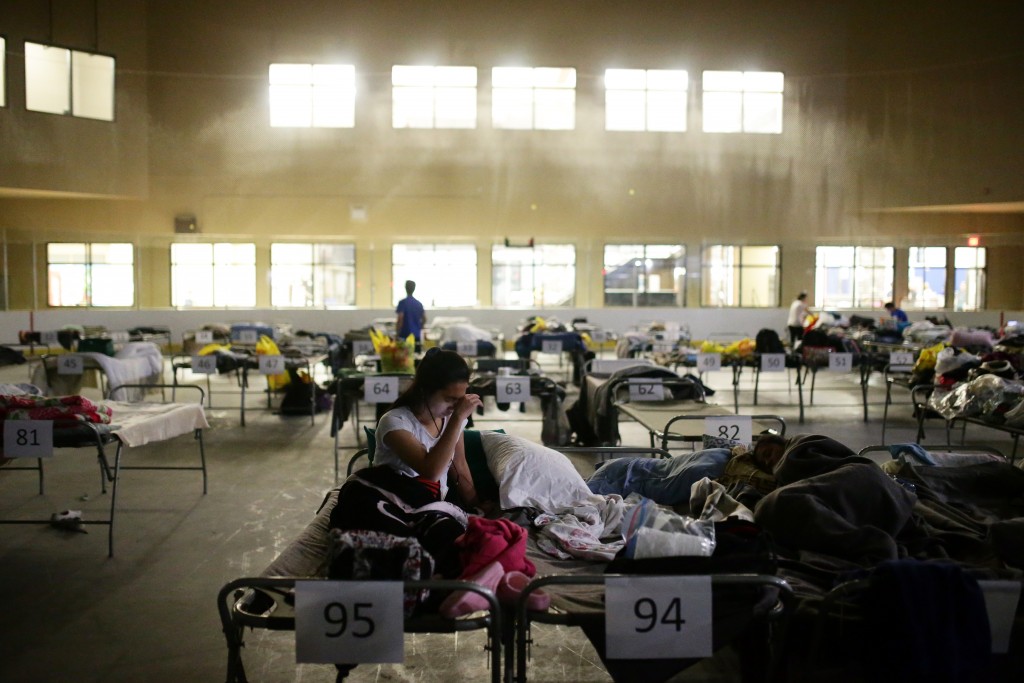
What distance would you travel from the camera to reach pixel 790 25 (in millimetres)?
20438

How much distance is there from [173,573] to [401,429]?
188 cm

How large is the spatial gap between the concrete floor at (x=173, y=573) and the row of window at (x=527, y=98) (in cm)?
1331

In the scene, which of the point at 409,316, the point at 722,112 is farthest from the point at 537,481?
the point at 722,112

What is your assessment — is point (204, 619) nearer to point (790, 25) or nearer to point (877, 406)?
point (877, 406)

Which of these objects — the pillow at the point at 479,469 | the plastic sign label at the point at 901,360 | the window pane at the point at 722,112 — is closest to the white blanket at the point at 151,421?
the pillow at the point at 479,469

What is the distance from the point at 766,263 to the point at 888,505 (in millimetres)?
18947

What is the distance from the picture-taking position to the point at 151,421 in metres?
5.22

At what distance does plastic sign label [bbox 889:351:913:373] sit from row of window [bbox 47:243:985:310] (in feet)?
38.0

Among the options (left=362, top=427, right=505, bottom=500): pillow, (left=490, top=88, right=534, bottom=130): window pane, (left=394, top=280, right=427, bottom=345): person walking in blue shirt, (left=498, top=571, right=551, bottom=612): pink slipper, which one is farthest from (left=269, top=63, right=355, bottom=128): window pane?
(left=498, top=571, right=551, bottom=612): pink slipper

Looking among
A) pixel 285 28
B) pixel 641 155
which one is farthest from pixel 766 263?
pixel 285 28

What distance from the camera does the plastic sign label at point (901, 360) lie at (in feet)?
29.1

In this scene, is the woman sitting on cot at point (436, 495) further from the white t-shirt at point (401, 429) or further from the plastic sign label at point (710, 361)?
the plastic sign label at point (710, 361)

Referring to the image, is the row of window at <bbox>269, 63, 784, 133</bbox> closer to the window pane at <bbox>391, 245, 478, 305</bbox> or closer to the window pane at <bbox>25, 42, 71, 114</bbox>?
the window pane at <bbox>391, 245, 478, 305</bbox>

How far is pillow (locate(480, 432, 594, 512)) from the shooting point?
3258 mm
